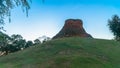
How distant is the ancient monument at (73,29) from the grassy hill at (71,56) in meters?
14.5

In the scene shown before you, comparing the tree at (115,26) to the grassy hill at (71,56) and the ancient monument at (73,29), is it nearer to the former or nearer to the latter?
the ancient monument at (73,29)

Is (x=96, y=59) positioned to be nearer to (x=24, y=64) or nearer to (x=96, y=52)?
(x=96, y=52)

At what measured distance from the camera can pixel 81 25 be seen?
71.9 m

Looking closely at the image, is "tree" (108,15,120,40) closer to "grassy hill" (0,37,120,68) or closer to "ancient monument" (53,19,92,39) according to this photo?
"ancient monument" (53,19,92,39)

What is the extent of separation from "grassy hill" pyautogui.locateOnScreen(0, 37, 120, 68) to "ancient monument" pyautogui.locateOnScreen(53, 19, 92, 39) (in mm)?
14466

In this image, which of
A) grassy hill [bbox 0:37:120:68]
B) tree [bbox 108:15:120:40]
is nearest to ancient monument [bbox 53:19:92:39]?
tree [bbox 108:15:120:40]

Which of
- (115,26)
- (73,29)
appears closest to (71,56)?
(73,29)

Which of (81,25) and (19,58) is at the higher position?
(81,25)

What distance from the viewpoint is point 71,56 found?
41.6 meters

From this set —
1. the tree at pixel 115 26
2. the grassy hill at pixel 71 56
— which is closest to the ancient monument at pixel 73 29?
the tree at pixel 115 26

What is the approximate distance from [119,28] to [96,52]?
2632 cm

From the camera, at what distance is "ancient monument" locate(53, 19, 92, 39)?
6912cm

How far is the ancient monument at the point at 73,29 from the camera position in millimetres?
69125

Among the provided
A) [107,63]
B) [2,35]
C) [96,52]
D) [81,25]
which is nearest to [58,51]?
[96,52]
